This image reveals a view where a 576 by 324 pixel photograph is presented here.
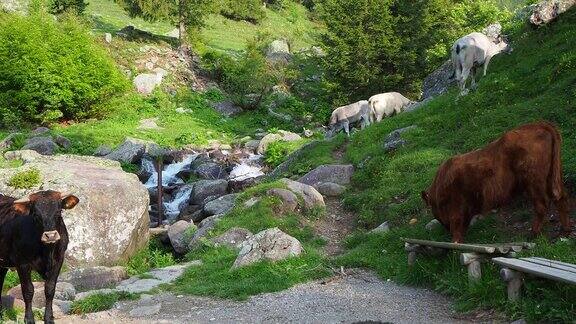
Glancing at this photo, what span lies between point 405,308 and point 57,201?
5.30 m

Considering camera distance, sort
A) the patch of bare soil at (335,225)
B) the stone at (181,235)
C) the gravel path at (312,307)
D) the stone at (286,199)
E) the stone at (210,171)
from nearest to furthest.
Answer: the gravel path at (312,307) < the patch of bare soil at (335,225) < the stone at (181,235) < the stone at (286,199) < the stone at (210,171)

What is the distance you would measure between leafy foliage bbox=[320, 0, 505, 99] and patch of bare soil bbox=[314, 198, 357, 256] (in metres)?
19.7

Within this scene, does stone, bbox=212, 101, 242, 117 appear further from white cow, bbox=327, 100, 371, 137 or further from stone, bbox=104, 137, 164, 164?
white cow, bbox=327, 100, 371, 137

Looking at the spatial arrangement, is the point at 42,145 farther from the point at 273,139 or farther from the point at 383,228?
the point at 383,228

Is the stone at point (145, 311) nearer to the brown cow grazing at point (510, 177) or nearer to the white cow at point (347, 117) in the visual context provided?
the brown cow grazing at point (510, 177)

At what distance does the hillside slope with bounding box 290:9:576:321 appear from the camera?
28.0ft

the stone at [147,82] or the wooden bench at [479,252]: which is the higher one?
the stone at [147,82]

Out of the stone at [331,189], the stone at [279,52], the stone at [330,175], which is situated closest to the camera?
the stone at [331,189]

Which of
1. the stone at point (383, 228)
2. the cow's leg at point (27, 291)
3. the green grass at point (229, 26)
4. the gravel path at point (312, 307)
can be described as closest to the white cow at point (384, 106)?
the stone at point (383, 228)

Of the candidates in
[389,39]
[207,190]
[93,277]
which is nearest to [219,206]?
[207,190]

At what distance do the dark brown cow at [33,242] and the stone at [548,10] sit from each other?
15838 millimetres

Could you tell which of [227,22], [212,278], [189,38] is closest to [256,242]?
[212,278]

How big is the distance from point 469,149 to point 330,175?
16.6 ft

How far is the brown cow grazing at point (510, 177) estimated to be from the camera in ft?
29.9
